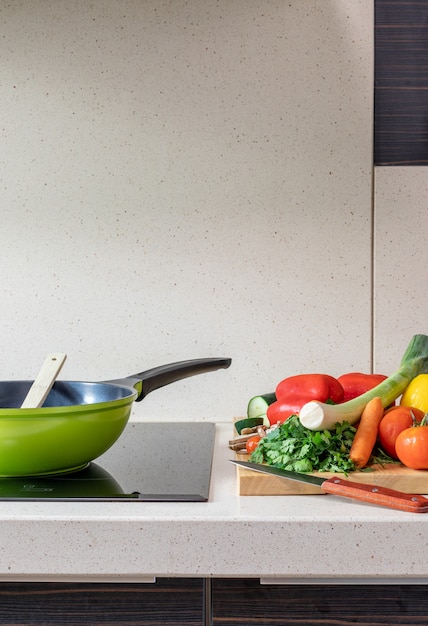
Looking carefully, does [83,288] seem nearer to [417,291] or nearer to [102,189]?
[102,189]

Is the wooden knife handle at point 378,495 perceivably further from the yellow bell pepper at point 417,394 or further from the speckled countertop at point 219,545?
the yellow bell pepper at point 417,394

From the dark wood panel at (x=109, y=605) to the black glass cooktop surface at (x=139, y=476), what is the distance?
0.09 metres

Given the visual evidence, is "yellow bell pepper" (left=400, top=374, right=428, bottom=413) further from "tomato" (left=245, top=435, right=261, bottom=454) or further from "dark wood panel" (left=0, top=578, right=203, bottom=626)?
"dark wood panel" (left=0, top=578, right=203, bottom=626)

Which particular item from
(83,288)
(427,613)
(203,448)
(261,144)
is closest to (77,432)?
(203,448)

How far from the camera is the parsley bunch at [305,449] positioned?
84cm

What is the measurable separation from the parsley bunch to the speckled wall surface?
47 centimetres

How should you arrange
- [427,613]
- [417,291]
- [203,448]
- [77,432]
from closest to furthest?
[427,613]
[77,432]
[203,448]
[417,291]

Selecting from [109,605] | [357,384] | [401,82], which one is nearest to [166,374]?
[357,384]

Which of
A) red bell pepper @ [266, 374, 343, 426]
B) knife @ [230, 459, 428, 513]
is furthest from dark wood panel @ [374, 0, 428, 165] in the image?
knife @ [230, 459, 428, 513]

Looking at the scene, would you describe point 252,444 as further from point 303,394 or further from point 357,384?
point 357,384

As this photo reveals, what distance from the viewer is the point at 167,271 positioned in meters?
1.35

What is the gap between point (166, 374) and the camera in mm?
1080

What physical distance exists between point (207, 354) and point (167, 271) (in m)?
0.18

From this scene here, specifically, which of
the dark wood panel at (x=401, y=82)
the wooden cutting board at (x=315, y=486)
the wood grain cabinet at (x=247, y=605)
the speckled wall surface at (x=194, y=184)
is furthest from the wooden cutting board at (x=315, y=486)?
the dark wood panel at (x=401, y=82)
